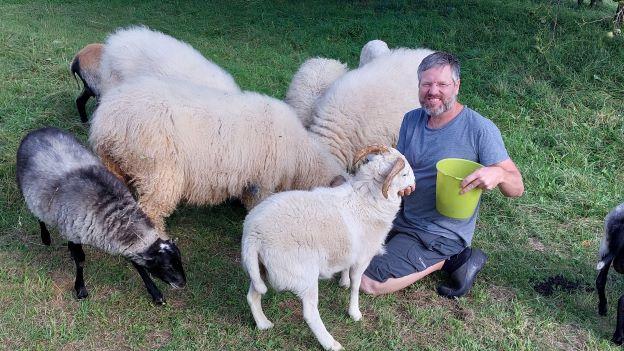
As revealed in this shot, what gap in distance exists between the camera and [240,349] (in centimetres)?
307

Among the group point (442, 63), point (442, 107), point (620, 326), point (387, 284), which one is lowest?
point (387, 284)

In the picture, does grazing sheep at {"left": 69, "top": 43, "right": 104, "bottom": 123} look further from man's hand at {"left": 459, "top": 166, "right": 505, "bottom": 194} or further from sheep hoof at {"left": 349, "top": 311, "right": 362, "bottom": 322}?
man's hand at {"left": 459, "top": 166, "right": 505, "bottom": 194}

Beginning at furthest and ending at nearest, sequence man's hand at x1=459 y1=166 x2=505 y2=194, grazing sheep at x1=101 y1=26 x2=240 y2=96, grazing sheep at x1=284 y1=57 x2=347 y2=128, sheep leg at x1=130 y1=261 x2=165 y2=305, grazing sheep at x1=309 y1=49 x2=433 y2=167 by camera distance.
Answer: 1. grazing sheep at x1=284 y1=57 x2=347 y2=128
2. grazing sheep at x1=101 y1=26 x2=240 y2=96
3. grazing sheep at x1=309 y1=49 x2=433 y2=167
4. sheep leg at x1=130 y1=261 x2=165 y2=305
5. man's hand at x1=459 y1=166 x2=505 y2=194

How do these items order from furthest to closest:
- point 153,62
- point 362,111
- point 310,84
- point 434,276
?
point 310,84, point 153,62, point 362,111, point 434,276

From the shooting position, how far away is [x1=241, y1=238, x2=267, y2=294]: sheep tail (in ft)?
9.36

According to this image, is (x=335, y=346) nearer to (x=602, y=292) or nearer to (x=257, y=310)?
(x=257, y=310)

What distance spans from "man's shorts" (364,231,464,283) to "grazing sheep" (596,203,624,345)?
2.78 feet

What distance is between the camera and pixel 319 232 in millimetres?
2920

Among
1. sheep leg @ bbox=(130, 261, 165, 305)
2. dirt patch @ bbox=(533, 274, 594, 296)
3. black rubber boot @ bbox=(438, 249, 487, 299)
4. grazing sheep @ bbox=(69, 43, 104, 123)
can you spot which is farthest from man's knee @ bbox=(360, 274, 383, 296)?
grazing sheep @ bbox=(69, 43, 104, 123)

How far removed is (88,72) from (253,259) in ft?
12.2

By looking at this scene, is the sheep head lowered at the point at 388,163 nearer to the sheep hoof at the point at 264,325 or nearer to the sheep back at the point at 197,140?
the sheep hoof at the point at 264,325

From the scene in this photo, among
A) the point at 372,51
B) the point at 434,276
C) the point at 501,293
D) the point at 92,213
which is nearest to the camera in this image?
the point at 92,213

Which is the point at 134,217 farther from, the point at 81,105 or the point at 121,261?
the point at 81,105

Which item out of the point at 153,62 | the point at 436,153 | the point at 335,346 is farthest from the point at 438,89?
the point at 153,62
